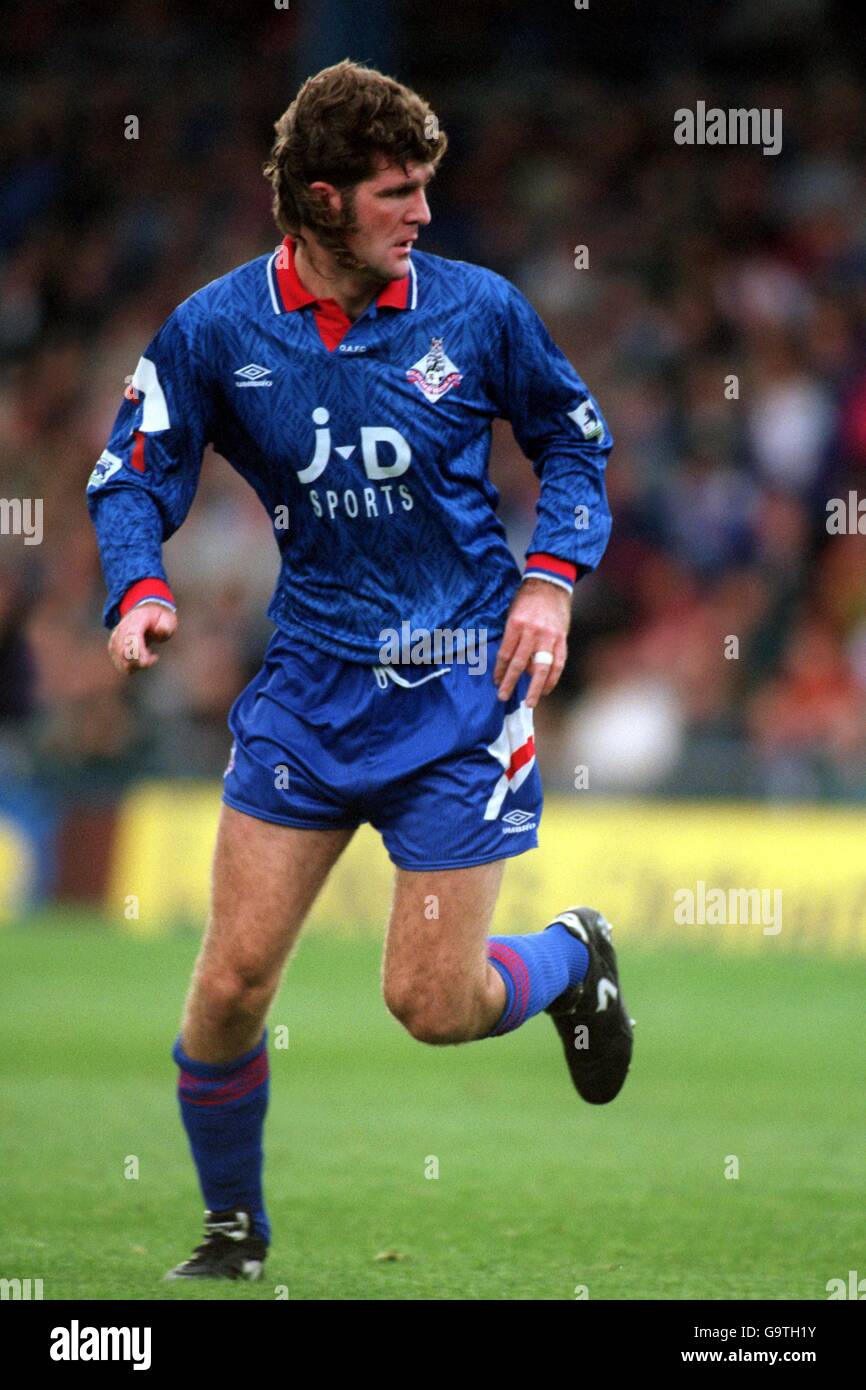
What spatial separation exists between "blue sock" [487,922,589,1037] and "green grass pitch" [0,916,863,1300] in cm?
58

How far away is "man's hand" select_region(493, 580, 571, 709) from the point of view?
457cm

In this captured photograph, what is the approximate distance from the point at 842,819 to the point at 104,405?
5.86 meters

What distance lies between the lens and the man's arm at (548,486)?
459 cm

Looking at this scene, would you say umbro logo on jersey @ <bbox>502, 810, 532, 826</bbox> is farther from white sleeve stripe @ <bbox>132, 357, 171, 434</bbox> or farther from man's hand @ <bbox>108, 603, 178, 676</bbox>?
white sleeve stripe @ <bbox>132, 357, 171, 434</bbox>

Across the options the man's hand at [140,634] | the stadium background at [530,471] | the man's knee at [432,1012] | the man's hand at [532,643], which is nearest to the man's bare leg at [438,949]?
the man's knee at [432,1012]

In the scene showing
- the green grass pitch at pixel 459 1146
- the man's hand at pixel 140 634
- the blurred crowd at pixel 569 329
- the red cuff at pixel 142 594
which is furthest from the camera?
the blurred crowd at pixel 569 329

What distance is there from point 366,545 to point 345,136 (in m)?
0.84

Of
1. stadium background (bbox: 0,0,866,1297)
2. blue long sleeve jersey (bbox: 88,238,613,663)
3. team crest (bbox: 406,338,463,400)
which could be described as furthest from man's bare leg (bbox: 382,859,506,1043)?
stadium background (bbox: 0,0,866,1297)

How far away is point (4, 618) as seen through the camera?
1298cm

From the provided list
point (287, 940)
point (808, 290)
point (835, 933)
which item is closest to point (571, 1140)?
point (287, 940)

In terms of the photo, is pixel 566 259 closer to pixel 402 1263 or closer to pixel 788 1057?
pixel 788 1057

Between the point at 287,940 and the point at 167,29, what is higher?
the point at 167,29

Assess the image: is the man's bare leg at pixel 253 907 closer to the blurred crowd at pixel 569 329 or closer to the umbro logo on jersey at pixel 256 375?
the umbro logo on jersey at pixel 256 375

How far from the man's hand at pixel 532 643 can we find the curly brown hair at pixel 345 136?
0.85 metres
